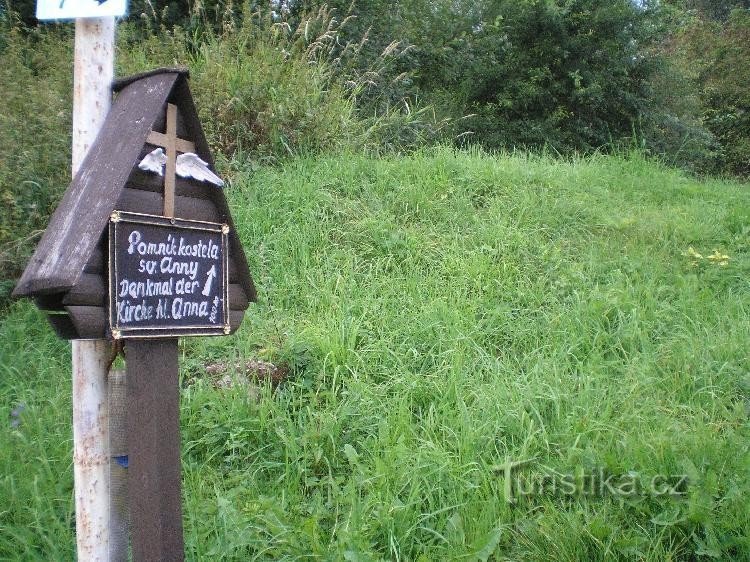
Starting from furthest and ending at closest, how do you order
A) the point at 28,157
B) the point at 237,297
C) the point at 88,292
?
1. the point at 28,157
2. the point at 237,297
3. the point at 88,292

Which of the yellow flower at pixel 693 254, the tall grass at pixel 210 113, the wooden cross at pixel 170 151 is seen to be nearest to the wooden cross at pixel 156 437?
the wooden cross at pixel 170 151

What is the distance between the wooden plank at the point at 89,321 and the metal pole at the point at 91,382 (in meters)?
0.16

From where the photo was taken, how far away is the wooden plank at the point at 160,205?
2.17m

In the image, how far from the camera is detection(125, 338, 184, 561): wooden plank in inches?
87.5

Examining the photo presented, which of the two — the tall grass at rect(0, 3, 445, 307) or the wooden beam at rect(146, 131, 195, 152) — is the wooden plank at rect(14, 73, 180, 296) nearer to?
the wooden beam at rect(146, 131, 195, 152)

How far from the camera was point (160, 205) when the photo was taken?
2.30 m

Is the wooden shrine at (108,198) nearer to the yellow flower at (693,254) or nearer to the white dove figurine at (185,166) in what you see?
the white dove figurine at (185,166)

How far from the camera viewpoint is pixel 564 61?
10227 mm

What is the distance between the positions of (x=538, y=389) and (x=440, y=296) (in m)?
1.24

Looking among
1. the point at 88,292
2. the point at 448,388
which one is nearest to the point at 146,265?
the point at 88,292

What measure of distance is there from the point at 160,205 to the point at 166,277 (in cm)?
25

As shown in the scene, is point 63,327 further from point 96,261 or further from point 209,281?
point 209,281

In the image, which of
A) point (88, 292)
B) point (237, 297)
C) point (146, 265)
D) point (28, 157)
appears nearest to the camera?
point (88, 292)

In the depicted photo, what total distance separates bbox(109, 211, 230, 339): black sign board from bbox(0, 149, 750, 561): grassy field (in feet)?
3.44
